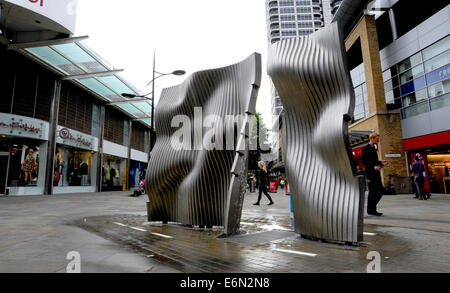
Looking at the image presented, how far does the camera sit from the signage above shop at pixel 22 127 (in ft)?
60.7

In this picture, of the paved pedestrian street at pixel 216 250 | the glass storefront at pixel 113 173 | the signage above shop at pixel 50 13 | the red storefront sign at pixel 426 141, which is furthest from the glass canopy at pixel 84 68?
the red storefront sign at pixel 426 141

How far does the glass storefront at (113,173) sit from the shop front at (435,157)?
92.0 feet

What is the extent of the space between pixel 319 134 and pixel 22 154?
22.1 metres

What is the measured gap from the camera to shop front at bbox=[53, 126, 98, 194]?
22828 millimetres

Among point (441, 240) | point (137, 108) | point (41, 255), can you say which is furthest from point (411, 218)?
point (137, 108)

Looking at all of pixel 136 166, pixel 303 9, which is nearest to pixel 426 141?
pixel 136 166

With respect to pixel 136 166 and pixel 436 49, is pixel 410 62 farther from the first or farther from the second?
pixel 136 166

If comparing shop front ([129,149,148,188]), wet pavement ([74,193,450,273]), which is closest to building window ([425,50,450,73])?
wet pavement ([74,193,450,273])

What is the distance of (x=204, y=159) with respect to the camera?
608 centimetres

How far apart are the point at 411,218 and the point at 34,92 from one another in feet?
78.8

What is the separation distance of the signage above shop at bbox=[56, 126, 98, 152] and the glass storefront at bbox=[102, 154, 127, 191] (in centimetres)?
380

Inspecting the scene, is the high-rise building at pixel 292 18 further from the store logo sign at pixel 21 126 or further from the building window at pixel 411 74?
the store logo sign at pixel 21 126

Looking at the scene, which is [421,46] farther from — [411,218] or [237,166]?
[237,166]

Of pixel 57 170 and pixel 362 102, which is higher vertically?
pixel 362 102
